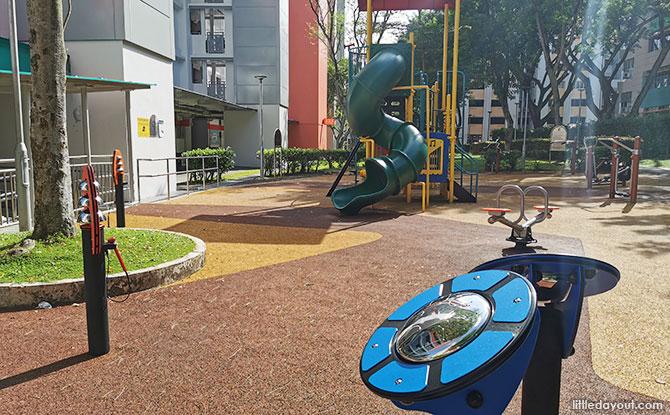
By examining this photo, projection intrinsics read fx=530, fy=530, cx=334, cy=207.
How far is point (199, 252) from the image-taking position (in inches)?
238

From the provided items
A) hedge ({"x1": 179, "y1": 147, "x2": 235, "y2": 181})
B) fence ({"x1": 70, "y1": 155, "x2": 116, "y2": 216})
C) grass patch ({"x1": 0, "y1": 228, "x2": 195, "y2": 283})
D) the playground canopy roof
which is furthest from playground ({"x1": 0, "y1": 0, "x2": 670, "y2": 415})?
hedge ({"x1": 179, "y1": 147, "x2": 235, "y2": 181})

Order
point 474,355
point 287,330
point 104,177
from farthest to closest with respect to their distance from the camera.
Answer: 1. point 104,177
2. point 287,330
3. point 474,355

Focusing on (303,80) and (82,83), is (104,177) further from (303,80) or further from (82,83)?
(303,80)

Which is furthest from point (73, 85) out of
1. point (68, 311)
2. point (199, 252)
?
point (68, 311)

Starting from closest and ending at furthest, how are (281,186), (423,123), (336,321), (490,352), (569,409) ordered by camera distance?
(490,352) → (569,409) → (336,321) → (423,123) → (281,186)

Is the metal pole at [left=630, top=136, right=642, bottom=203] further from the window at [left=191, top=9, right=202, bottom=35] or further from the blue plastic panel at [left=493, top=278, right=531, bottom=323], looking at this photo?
the window at [left=191, top=9, right=202, bottom=35]

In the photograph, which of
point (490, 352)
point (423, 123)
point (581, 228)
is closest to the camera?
point (490, 352)

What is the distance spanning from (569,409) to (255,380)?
5.89ft

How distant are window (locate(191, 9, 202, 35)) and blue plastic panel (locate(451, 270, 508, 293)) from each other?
34.0 metres

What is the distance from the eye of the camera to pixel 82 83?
9.91m

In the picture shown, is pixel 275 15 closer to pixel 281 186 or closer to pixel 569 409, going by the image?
pixel 281 186

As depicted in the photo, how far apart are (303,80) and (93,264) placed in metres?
35.6

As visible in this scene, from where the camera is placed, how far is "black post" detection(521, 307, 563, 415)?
5.17 feet

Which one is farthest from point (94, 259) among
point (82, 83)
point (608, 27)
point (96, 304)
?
point (608, 27)
